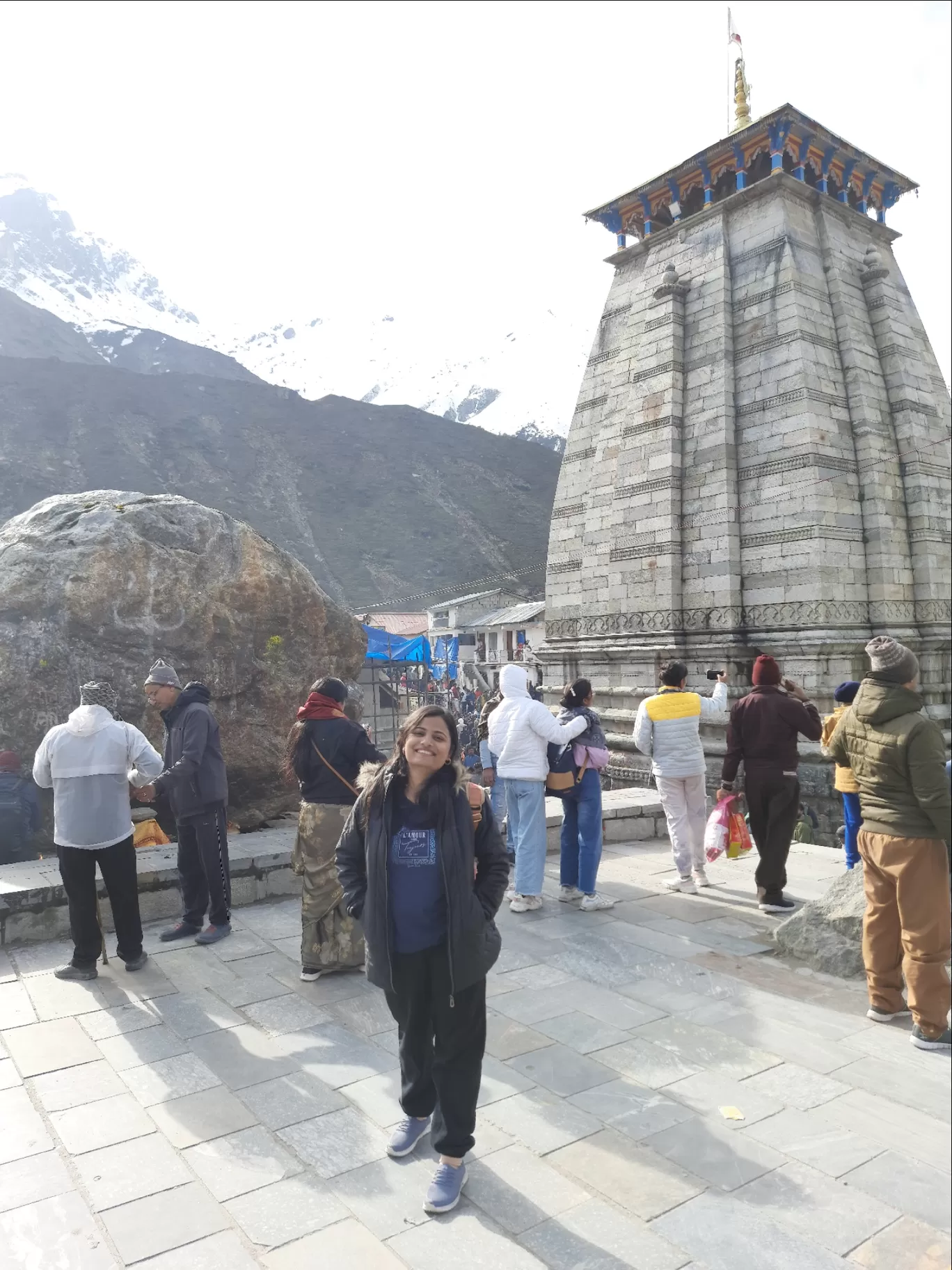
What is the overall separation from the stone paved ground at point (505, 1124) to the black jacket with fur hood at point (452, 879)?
0.76 m

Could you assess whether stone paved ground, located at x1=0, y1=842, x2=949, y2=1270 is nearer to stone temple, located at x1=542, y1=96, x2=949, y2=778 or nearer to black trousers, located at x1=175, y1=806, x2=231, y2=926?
black trousers, located at x1=175, y1=806, x2=231, y2=926

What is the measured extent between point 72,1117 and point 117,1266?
105 centimetres

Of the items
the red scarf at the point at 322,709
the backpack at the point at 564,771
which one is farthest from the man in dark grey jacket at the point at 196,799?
the backpack at the point at 564,771

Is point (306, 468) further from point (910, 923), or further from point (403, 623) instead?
point (910, 923)

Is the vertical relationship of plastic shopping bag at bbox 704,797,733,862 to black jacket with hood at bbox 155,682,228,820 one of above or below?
below

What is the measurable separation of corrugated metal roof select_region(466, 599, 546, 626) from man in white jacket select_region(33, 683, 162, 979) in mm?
31585

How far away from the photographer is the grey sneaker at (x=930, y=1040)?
3715 millimetres

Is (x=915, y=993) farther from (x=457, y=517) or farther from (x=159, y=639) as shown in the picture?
(x=457, y=517)

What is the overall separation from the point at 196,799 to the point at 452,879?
3.10m

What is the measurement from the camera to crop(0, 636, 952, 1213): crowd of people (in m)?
3.04

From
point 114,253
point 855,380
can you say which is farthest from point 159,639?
point 114,253

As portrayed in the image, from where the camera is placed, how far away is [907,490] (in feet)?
41.5

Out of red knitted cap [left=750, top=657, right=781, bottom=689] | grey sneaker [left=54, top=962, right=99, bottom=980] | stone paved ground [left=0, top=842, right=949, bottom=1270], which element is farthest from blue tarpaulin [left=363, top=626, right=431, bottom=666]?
stone paved ground [left=0, top=842, right=949, bottom=1270]

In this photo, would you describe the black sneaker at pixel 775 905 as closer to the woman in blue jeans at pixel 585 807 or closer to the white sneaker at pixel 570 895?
the woman in blue jeans at pixel 585 807
